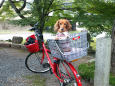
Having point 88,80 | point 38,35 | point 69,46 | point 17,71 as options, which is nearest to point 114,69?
point 88,80

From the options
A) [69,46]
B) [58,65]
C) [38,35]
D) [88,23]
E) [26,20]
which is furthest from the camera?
[26,20]

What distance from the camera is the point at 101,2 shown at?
17.5 feet

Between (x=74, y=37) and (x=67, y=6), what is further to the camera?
(x=67, y=6)

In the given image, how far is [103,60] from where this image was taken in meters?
2.99

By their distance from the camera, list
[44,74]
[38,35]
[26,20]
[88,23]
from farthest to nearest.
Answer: [26,20] → [88,23] → [44,74] → [38,35]

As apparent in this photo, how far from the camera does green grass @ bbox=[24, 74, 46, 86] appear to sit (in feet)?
13.3

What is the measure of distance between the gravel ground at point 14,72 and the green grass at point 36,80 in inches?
3.6

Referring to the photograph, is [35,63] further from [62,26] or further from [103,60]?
[103,60]

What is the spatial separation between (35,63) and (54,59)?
4.24 feet

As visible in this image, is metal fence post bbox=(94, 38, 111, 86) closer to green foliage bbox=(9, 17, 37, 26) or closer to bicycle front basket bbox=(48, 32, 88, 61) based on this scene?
bicycle front basket bbox=(48, 32, 88, 61)

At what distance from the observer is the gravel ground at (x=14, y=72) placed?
408cm

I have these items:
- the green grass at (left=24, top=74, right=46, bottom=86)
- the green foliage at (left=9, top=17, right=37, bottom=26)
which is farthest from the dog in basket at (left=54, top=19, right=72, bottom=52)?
the green foliage at (left=9, top=17, right=37, bottom=26)

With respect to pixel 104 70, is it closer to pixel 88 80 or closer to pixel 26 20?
pixel 88 80

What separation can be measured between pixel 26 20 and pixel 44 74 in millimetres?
2744
